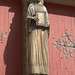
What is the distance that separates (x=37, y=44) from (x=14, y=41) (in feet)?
2.44

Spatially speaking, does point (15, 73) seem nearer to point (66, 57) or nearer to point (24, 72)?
point (24, 72)

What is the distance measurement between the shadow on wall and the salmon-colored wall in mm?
717

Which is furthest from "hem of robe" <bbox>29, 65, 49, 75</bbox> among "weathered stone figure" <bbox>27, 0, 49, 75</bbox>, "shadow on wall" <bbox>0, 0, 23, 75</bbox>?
"shadow on wall" <bbox>0, 0, 23, 75</bbox>

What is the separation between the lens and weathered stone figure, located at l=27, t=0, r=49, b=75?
4188 mm

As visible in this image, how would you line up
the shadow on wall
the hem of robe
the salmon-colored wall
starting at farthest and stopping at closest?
the salmon-colored wall
the shadow on wall
the hem of robe

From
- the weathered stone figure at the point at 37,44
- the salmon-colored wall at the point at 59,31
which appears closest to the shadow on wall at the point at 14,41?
the weathered stone figure at the point at 37,44

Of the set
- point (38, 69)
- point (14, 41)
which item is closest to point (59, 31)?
point (14, 41)

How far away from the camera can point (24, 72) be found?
462cm

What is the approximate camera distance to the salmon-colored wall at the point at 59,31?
16.8 feet

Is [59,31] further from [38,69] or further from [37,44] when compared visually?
[38,69]

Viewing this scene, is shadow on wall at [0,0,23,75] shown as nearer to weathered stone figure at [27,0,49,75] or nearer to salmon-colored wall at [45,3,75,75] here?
weathered stone figure at [27,0,49,75]

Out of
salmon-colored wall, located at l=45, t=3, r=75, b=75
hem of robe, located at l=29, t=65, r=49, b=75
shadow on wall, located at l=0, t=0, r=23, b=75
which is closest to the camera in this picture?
hem of robe, located at l=29, t=65, r=49, b=75

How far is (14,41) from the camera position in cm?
488

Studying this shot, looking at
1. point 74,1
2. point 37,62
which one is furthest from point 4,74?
point 74,1
